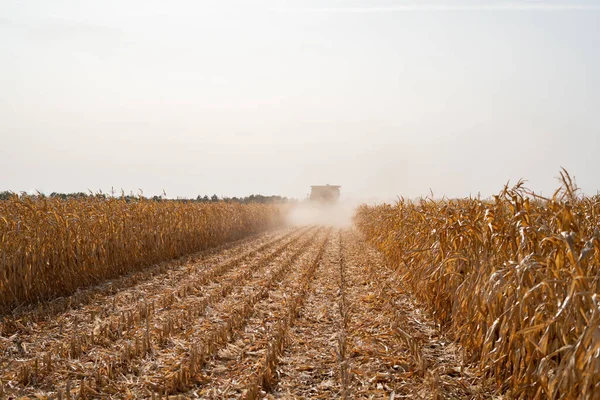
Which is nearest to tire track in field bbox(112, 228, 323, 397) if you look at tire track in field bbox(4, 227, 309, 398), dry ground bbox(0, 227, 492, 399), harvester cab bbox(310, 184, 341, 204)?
dry ground bbox(0, 227, 492, 399)

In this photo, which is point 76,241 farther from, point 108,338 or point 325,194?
point 325,194

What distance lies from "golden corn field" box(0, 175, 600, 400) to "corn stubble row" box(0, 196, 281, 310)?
4 centimetres

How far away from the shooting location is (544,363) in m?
3.42

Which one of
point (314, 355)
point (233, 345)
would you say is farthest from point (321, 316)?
point (233, 345)

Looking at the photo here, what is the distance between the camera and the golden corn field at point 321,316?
12.2ft

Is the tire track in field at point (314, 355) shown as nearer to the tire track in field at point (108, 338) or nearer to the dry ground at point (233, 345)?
the dry ground at point (233, 345)

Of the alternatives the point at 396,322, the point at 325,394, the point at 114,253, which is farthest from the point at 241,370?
the point at 114,253

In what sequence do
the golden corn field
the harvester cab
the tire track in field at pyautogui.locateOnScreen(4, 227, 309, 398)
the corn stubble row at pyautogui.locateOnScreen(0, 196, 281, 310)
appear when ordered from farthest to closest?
the harvester cab, the corn stubble row at pyautogui.locateOnScreen(0, 196, 281, 310), the tire track in field at pyautogui.locateOnScreen(4, 227, 309, 398), the golden corn field

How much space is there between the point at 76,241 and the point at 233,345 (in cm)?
558

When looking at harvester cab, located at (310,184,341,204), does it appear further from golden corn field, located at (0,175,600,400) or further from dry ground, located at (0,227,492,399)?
dry ground, located at (0,227,492,399)

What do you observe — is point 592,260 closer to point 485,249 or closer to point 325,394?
point 485,249

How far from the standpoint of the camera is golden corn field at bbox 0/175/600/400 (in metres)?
3.72

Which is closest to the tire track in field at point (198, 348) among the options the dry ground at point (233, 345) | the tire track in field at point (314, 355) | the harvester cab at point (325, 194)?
the dry ground at point (233, 345)

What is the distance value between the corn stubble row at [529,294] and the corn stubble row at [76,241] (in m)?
7.47
